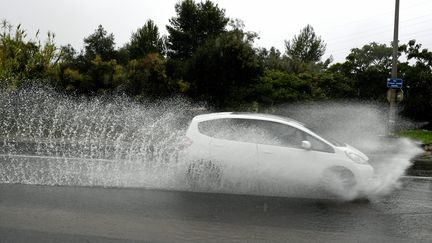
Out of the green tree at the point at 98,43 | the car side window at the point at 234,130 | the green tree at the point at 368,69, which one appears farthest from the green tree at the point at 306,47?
the car side window at the point at 234,130

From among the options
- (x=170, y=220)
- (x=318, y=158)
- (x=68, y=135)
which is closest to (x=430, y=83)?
(x=68, y=135)

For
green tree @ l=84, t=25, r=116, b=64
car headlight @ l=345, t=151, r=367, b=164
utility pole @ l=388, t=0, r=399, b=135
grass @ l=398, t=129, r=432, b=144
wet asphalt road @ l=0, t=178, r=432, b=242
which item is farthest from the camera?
green tree @ l=84, t=25, r=116, b=64

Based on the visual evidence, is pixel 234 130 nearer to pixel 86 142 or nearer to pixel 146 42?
pixel 86 142

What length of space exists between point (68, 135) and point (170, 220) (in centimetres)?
1222

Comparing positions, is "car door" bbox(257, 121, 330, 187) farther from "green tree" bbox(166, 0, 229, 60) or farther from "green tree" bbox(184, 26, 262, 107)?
"green tree" bbox(166, 0, 229, 60)

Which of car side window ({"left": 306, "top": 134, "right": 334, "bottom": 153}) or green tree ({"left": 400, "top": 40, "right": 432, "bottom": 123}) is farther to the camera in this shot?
green tree ({"left": 400, "top": 40, "right": 432, "bottom": 123})

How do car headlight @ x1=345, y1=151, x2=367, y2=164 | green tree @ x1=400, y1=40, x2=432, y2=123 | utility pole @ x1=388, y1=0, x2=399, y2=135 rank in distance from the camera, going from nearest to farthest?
car headlight @ x1=345, y1=151, x2=367, y2=164, utility pole @ x1=388, y1=0, x2=399, y2=135, green tree @ x1=400, y1=40, x2=432, y2=123

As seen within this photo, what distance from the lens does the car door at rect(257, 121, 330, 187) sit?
7.62m

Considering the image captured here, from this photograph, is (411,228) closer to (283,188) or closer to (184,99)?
(283,188)

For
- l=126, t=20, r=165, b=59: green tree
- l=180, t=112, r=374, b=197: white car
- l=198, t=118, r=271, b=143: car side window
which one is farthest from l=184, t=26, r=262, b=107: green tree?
l=126, t=20, r=165, b=59: green tree

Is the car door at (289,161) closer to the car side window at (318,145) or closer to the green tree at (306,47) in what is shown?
the car side window at (318,145)

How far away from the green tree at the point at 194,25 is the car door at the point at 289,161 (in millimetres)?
47717

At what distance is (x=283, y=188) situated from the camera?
7.79 m

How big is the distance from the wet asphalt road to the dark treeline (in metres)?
16.3
